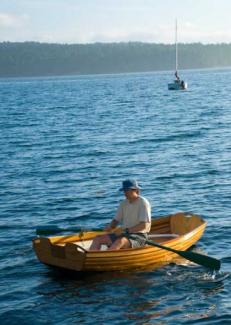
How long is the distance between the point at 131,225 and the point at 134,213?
0.32 m

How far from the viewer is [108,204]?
23328mm

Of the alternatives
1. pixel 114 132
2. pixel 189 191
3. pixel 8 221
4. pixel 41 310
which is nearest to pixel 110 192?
pixel 189 191

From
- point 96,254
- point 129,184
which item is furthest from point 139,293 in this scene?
point 129,184

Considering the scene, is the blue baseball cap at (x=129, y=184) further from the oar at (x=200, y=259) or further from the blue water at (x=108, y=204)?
the blue water at (x=108, y=204)

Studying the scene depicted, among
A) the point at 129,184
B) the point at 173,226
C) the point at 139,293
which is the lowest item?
the point at 139,293

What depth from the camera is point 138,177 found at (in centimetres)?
2819

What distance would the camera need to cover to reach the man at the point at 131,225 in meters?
16.0

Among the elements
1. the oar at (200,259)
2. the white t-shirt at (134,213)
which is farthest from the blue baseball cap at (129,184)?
the oar at (200,259)

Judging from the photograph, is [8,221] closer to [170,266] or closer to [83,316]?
[170,266]

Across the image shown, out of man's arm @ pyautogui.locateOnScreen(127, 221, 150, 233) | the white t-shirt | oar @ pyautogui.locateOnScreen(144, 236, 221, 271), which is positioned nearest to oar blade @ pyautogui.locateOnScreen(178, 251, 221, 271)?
oar @ pyautogui.locateOnScreen(144, 236, 221, 271)

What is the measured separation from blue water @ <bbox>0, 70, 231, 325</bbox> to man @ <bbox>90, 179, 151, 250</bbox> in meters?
0.70

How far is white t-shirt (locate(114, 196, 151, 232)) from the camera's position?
1598cm

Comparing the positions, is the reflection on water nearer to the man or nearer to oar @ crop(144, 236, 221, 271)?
oar @ crop(144, 236, 221, 271)

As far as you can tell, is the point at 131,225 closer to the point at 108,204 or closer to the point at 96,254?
the point at 96,254
